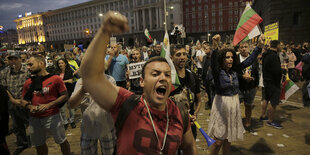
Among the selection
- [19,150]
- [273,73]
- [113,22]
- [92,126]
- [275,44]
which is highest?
[275,44]

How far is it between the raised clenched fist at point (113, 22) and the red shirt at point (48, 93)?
8.52 ft

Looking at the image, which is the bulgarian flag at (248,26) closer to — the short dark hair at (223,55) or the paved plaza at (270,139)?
the short dark hair at (223,55)

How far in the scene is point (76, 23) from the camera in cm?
8406

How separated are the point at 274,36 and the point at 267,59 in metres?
1.14

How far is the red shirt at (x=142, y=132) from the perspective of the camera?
129 cm

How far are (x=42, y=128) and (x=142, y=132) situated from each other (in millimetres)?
2620

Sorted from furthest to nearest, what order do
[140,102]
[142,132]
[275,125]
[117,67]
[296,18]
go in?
[296,18] < [117,67] < [275,125] < [140,102] < [142,132]

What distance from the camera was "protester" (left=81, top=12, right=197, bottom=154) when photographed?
111 cm

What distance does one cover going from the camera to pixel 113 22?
1052 mm

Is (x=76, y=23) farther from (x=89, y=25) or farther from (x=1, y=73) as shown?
(x=1, y=73)

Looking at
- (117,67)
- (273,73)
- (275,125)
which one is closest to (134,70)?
(117,67)

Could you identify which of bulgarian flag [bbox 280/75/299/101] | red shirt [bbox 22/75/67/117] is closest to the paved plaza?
bulgarian flag [bbox 280/75/299/101]

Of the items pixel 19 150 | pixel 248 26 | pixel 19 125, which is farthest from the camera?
pixel 19 125

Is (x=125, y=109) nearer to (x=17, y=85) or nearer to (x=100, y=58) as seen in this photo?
(x=100, y=58)
